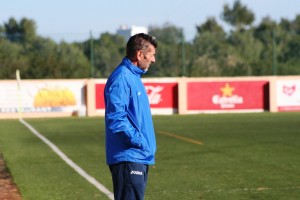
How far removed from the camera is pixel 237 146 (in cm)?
2047

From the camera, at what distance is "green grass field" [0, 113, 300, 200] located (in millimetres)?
12266

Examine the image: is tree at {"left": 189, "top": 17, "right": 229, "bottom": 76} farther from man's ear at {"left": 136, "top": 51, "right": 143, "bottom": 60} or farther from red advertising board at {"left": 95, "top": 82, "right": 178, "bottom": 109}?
man's ear at {"left": 136, "top": 51, "right": 143, "bottom": 60}

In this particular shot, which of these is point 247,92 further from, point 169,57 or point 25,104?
point 169,57

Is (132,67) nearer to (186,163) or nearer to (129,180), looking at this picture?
(129,180)

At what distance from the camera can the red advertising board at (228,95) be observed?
134 feet

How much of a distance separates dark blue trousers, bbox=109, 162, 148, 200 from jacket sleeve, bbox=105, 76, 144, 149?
0.67 ft

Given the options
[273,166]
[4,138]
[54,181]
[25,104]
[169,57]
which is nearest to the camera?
[54,181]

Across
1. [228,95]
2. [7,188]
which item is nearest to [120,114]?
[7,188]

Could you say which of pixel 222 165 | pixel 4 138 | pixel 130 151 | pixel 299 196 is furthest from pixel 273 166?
pixel 4 138

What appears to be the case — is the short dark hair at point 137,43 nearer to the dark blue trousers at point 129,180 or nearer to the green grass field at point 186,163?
the dark blue trousers at point 129,180

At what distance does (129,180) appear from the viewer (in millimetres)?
6785

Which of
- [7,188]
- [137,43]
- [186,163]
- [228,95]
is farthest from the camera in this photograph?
[228,95]

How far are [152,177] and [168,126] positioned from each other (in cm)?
1611

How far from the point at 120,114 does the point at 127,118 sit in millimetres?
93
